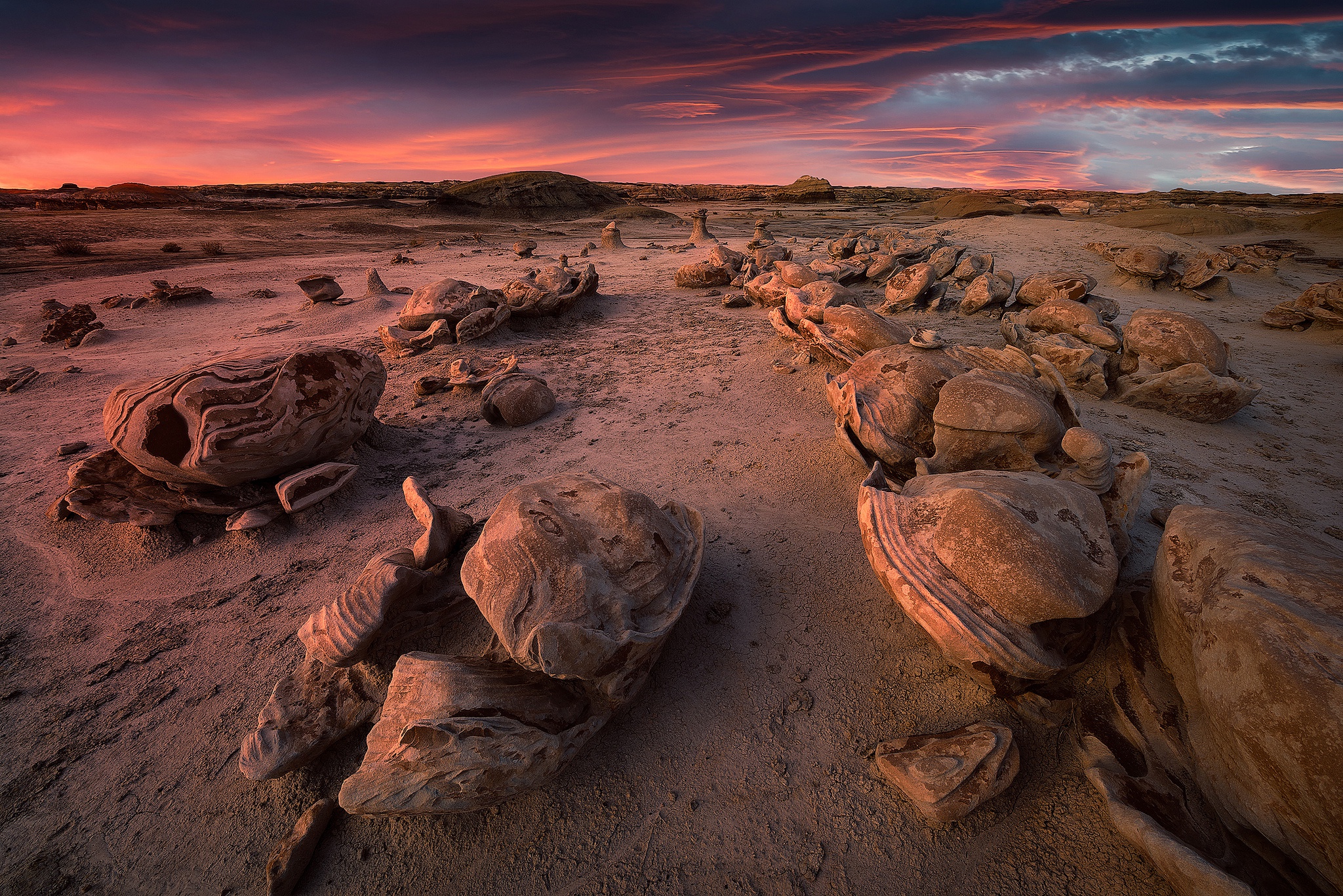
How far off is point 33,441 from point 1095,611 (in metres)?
7.62

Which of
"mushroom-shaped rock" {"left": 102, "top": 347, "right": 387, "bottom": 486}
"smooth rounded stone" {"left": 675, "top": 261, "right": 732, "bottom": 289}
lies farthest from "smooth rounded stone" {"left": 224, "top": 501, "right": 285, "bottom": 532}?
"smooth rounded stone" {"left": 675, "top": 261, "right": 732, "bottom": 289}

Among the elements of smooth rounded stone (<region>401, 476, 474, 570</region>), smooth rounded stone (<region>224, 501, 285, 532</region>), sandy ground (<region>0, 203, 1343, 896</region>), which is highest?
smooth rounded stone (<region>401, 476, 474, 570</region>)

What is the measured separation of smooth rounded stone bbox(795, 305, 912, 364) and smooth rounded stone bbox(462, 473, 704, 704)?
3221 millimetres

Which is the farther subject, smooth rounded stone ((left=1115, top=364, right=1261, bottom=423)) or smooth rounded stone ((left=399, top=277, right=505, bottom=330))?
smooth rounded stone ((left=399, top=277, right=505, bottom=330))

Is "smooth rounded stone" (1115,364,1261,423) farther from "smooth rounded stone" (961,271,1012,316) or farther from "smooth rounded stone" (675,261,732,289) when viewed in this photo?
"smooth rounded stone" (675,261,732,289)

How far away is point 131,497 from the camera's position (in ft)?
10.6

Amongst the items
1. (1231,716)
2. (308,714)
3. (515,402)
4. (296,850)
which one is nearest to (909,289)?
(515,402)

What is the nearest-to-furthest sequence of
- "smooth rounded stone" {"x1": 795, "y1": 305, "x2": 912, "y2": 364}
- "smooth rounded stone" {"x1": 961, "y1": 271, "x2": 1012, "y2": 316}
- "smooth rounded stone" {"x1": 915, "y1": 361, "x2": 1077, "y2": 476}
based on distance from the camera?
"smooth rounded stone" {"x1": 915, "y1": 361, "x2": 1077, "y2": 476}
"smooth rounded stone" {"x1": 795, "y1": 305, "x2": 912, "y2": 364}
"smooth rounded stone" {"x1": 961, "y1": 271, "x2": 1012, "y2": 316}

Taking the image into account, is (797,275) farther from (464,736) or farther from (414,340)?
(464,736)

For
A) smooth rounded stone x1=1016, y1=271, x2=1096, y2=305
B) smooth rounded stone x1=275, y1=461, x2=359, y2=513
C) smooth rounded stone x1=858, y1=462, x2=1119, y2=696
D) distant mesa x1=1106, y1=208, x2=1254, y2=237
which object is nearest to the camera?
smooth rounded stone x1=858, y1=462, x2=1119, y2=696

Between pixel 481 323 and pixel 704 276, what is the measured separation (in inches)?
183

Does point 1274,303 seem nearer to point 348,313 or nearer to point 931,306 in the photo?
point 931,306

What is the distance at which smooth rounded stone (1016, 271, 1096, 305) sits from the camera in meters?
6.21

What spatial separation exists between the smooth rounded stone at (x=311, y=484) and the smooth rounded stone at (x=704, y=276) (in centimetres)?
763
